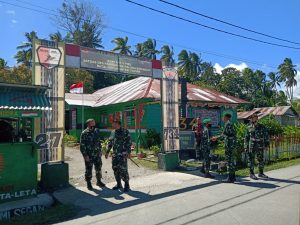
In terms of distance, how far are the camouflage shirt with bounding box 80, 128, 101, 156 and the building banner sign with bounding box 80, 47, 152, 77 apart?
202cm

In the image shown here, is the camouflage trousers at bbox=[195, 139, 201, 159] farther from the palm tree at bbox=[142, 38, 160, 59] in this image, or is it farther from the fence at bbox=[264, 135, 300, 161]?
the palm tree at bbox=[142, 38, 160, 59]

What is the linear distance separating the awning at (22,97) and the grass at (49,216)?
2219 mm

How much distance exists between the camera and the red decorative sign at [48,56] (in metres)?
9.38

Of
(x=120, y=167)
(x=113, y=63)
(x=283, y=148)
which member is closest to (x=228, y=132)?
(x=120, y=167)

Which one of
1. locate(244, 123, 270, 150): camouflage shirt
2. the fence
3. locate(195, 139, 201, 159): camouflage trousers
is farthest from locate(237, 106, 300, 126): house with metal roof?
locate(244, 123, 270, 150): camouflage shirt

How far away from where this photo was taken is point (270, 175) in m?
11.2

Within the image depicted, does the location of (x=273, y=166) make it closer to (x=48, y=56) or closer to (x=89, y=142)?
(x=89, y=142)

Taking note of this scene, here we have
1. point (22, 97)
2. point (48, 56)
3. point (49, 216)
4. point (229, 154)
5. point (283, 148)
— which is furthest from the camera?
point (283, 148)

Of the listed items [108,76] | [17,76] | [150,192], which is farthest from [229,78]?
[150,192]

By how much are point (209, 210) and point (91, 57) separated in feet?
18.2

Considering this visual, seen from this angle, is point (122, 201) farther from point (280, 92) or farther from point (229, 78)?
point (280, 92)

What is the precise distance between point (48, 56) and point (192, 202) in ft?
16.6

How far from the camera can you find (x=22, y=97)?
820cm

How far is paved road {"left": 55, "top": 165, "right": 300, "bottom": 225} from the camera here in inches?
254
